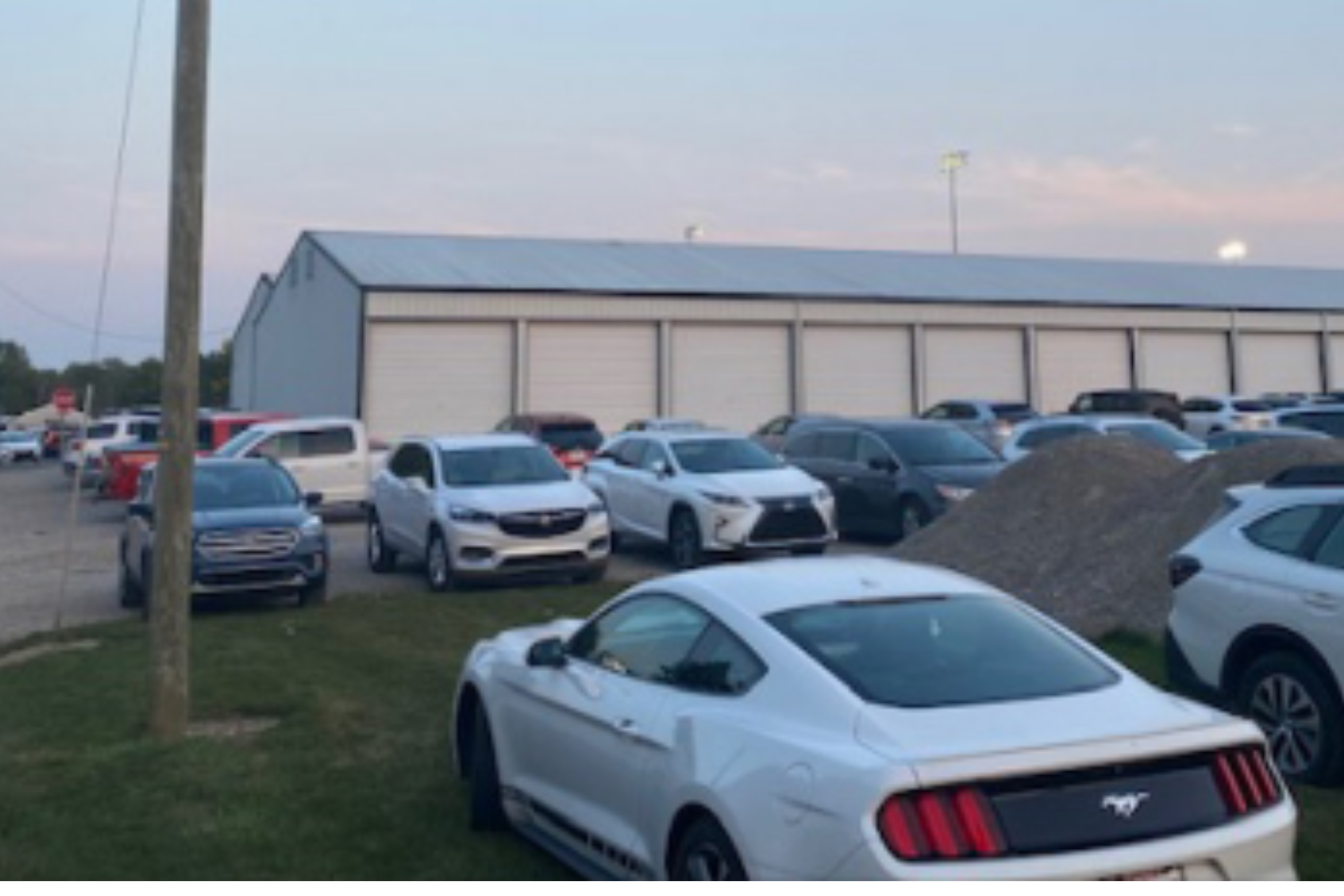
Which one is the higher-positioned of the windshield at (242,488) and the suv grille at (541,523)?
the windshield at (242,488)

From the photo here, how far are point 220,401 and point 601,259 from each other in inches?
1825

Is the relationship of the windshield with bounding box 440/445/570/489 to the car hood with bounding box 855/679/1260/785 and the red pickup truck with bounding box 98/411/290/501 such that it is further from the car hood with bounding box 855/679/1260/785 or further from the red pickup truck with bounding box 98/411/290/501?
the red pickup truck with bounding box 98/411/290/501

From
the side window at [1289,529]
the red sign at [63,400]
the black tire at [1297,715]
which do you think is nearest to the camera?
the black tire at [1297,715]

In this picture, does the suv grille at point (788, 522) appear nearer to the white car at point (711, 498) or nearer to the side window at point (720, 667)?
the white car at point (711, 498)

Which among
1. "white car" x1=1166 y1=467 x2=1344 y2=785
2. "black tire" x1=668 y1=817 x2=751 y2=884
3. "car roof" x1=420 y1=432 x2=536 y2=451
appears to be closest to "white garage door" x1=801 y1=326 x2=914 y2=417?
"car roof" x1=420 y1=432 x2=536 y2=451

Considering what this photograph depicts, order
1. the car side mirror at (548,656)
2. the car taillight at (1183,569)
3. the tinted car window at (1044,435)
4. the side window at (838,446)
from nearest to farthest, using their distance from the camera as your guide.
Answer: the car side mirror at (548,656) → the car taillight at (1183,569) → the side window at (838,446) → the tinted car window at (1044,435)

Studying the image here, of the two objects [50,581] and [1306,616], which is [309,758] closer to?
[1306,616]

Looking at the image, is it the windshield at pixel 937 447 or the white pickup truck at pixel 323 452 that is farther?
the white pickup truck at pixel 323 452

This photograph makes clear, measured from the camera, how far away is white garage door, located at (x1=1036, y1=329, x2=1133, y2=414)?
48656mm

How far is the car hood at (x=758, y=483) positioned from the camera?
677 inches

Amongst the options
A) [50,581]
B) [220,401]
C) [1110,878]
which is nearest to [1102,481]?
[1110,878]

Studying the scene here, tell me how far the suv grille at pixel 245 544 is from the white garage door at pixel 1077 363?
37.4 m

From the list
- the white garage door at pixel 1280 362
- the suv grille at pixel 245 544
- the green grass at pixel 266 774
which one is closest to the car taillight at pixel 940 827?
the green grass at pixel 266 774

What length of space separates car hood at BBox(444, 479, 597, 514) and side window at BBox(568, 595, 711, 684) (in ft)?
31.2
